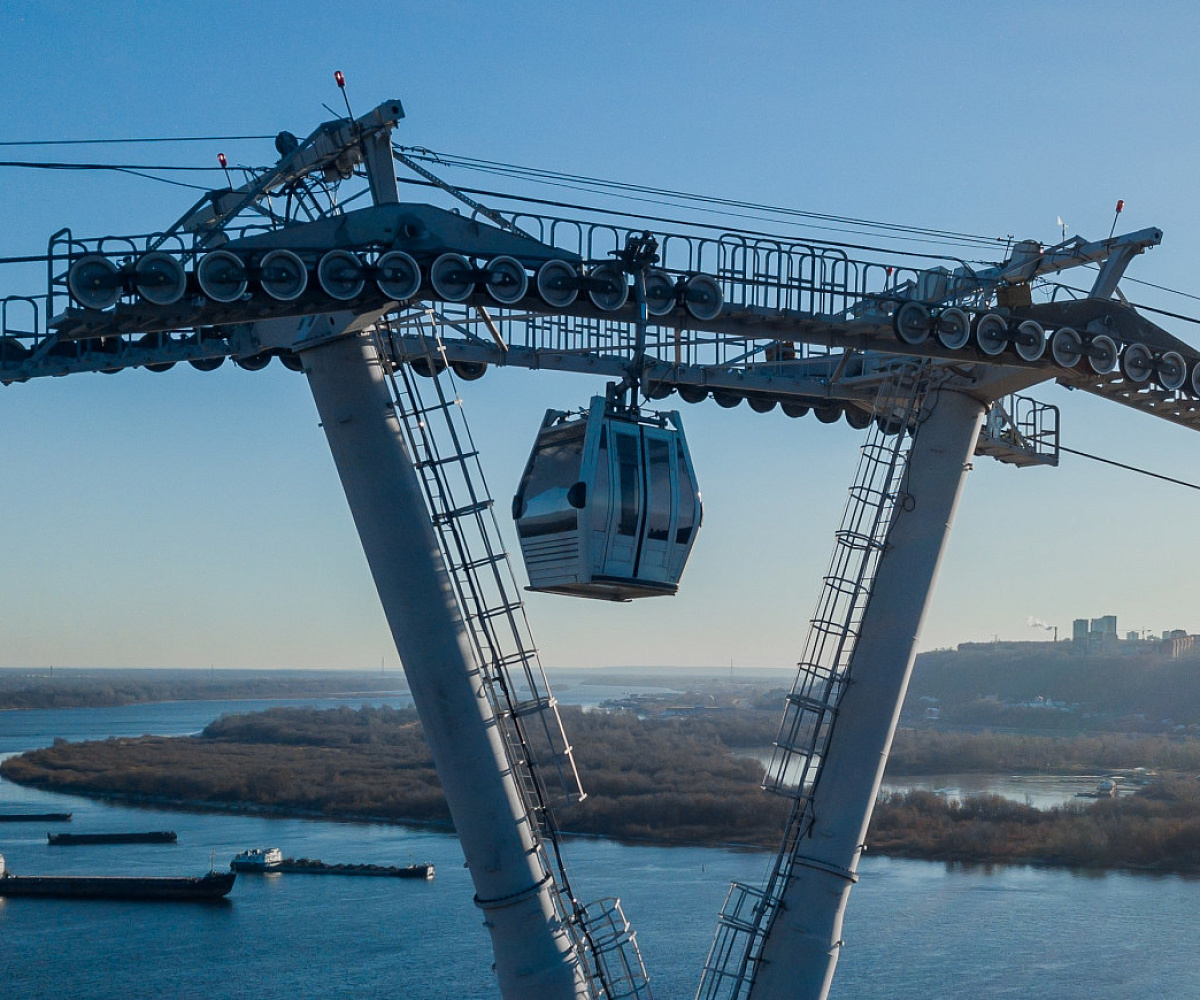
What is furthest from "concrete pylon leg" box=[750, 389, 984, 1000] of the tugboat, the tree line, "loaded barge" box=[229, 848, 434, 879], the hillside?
the hillside

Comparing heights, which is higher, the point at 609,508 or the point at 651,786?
the point at 609,508

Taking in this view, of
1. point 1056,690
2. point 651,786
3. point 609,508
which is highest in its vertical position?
point 609,508

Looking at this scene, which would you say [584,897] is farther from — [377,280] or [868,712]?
[377,280]

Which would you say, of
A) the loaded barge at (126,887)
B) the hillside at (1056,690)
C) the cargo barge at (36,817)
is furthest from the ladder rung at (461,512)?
the hillside at (1056,690)

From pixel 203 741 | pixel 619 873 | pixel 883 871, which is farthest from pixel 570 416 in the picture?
pixel 203 741

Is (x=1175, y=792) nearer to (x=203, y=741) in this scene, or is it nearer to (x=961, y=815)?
(x=961, y=815)

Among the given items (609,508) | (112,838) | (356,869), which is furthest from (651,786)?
(609,508)

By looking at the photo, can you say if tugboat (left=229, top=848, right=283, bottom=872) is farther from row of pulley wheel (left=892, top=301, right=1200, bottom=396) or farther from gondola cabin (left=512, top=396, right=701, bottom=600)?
gondola cabin (left=512, top=396, right=701, bottom=600)
